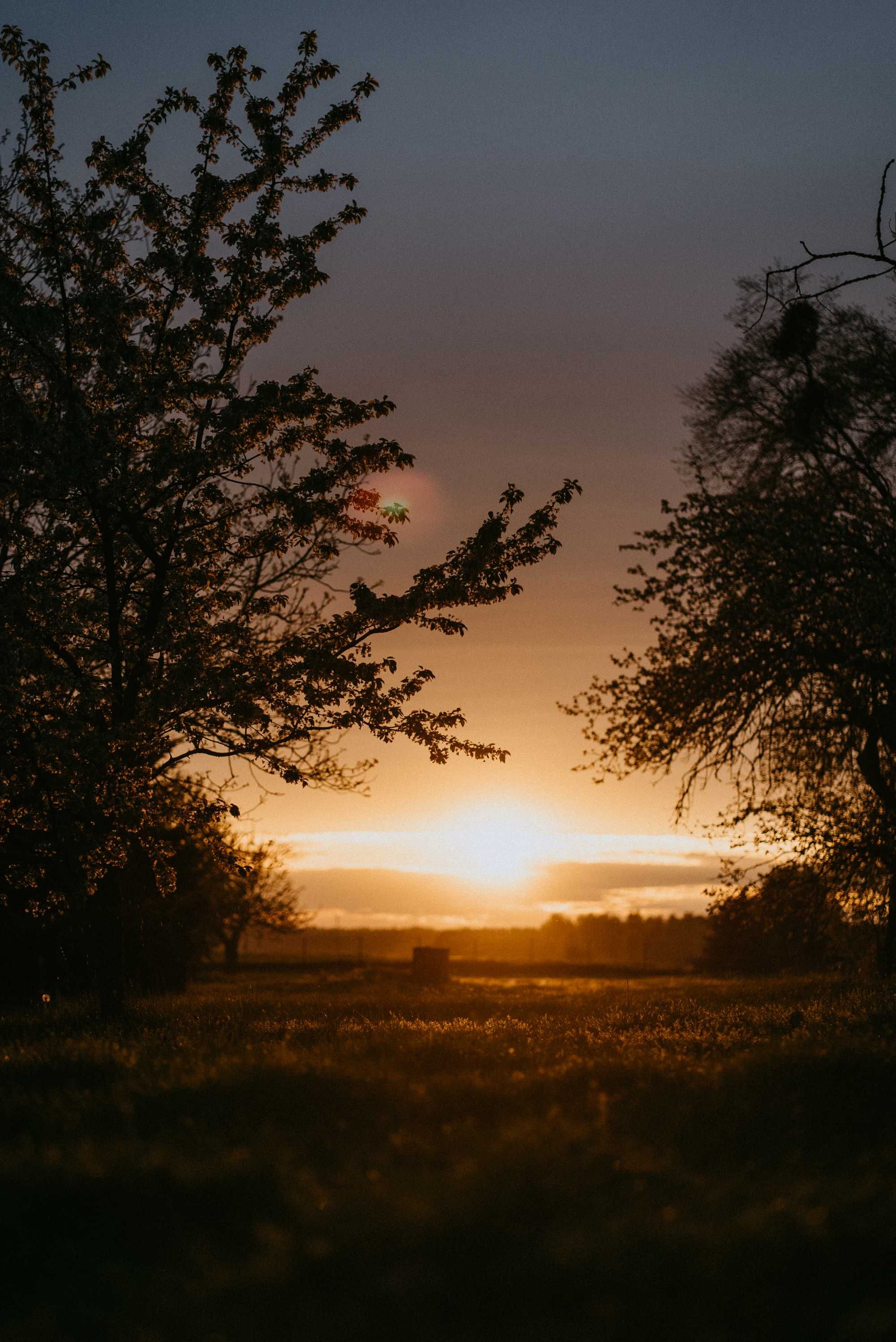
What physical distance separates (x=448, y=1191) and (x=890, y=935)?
18555 mm

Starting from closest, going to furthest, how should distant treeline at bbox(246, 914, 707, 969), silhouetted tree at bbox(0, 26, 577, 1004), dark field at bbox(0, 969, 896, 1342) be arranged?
dark field at bbox(0, 969, 896, 1342) → silhouetted tree at bbox(0, 26, 577, 1004) → distant treeline at bbox(246, 914, 707, 969)

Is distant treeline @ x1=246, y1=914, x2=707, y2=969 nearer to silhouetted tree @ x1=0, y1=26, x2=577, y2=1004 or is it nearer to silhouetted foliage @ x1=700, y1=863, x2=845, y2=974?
silhouetted foliage @ x1=700, y1=863, x2=845, y2=974

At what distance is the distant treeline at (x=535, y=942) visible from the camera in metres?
69.8

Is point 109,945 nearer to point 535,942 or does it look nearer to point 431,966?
point 431,966

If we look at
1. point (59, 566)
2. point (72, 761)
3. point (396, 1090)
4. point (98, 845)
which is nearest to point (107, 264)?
point (59, 566)

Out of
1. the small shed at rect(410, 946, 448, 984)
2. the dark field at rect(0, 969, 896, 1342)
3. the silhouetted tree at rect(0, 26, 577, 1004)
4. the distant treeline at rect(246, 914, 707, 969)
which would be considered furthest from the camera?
the distant treeline at rect(246, 914, 707, 969)

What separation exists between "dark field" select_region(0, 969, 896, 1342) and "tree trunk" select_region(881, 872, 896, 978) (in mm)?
10838

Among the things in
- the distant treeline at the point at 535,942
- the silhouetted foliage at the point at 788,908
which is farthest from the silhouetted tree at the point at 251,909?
the silhouetted foliage at the point at 788,908

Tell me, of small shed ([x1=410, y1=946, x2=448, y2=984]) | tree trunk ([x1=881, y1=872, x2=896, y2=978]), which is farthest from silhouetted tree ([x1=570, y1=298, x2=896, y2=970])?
small shed ([x1=410, y1=946, x2=448, y2=984])

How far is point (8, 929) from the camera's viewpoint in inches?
1112

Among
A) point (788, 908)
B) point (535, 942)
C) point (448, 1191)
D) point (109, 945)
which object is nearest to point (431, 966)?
point (788, 908)

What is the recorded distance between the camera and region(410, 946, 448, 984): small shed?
123 ft

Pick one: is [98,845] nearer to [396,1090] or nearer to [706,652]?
[396,1090]

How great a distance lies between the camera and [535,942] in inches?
3563
